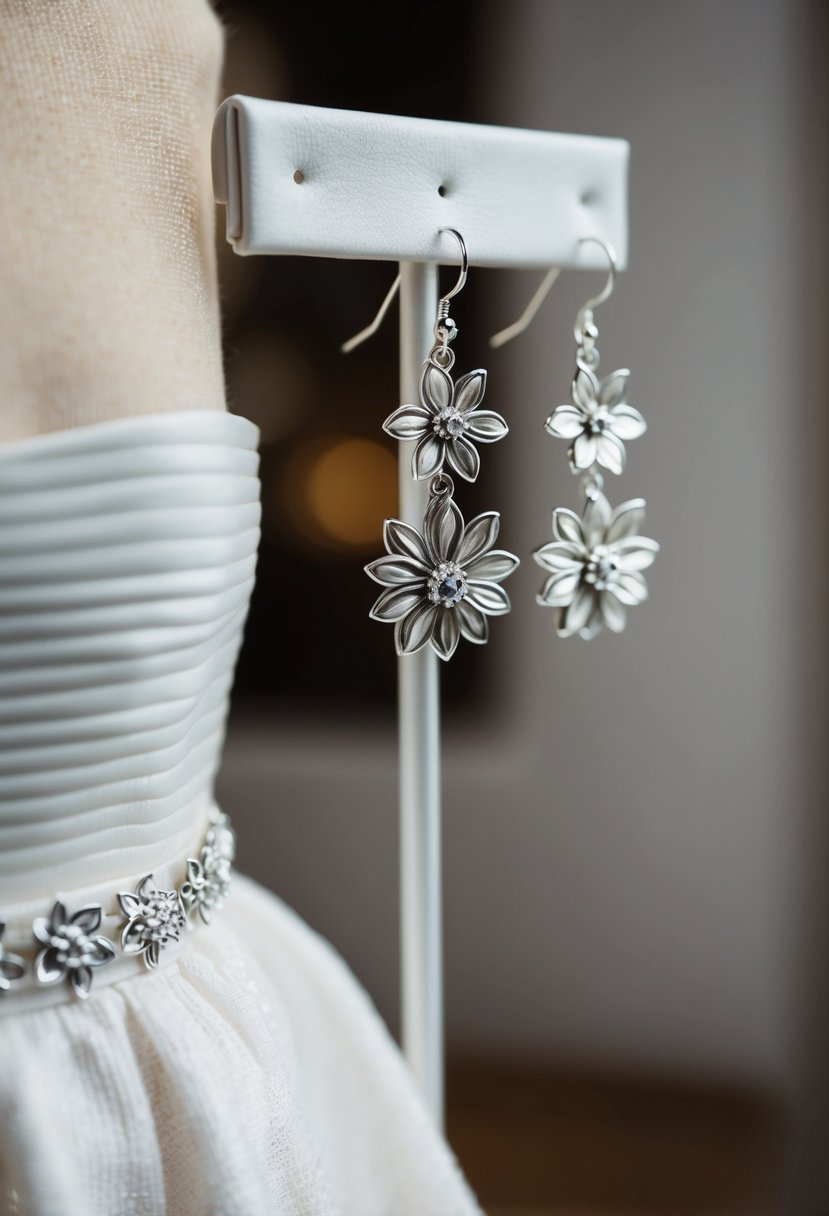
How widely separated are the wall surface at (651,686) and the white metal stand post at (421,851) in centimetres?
103

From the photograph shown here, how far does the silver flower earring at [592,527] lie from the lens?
0.58 metres

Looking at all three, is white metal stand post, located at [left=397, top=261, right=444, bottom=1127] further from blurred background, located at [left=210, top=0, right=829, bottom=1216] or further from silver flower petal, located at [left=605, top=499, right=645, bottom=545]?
blurred background, located at [left=210, top=0, right=829, bottom=1216]

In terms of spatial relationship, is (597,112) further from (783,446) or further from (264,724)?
(264,724)

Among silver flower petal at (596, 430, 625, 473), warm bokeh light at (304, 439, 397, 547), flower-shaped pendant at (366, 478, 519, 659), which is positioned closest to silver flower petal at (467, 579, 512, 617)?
flower-shaped pendant at (366, 478, 519, 659)

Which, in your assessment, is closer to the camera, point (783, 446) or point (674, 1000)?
point (783, 446)

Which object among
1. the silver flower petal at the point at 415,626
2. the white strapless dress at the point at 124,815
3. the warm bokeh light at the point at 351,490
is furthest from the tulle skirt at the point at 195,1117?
the warm bokeh light at the point at 351,490

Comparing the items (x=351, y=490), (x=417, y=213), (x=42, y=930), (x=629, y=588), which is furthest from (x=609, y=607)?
(x=351, y=490)

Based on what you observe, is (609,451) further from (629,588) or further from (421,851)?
(421,851)

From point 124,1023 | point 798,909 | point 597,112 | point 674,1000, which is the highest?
point 597,112

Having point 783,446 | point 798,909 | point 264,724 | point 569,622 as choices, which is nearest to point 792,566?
point 783,446

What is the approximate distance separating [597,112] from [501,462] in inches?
20.9

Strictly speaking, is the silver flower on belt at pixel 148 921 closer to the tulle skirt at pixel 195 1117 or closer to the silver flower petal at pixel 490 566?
the tulle skirt at pixel 195 1117

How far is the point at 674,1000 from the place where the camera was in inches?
65.5

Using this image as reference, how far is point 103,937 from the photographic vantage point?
46cm
